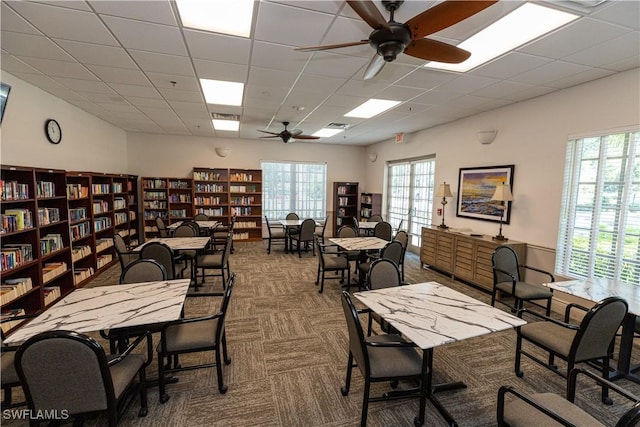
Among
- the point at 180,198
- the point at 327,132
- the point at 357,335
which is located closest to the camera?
the point at 357,335

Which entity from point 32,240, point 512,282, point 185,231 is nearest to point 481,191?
point 512,282

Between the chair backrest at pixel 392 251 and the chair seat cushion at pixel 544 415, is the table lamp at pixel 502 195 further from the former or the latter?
the chair seat cushion at pixel 544 415

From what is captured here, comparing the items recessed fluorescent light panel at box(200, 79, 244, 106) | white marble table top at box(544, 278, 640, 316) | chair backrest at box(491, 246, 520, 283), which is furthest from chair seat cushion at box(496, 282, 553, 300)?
recessed fluorescent light panel at box(200, 79, 244, 106)

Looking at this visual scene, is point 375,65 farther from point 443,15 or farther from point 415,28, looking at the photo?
point 443,15

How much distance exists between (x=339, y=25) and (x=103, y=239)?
571 cm

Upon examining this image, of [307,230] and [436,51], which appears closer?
[436,51]

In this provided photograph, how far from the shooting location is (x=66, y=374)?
144 cm

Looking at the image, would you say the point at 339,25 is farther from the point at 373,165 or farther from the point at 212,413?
the point at 373,165

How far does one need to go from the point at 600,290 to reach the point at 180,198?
26.3ft

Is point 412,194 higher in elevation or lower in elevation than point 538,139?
lower

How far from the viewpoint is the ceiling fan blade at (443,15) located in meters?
1.55

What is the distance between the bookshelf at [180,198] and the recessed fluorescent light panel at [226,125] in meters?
1.89

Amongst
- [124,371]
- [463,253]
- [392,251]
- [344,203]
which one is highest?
[344,203]

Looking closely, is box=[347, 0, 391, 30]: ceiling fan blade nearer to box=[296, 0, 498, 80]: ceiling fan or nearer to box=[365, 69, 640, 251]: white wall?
box=[296, 0, 498, 80]: ceiling fan
